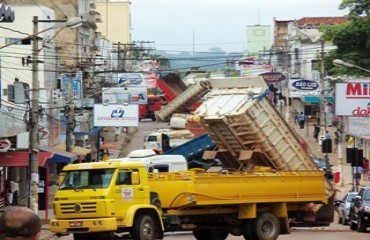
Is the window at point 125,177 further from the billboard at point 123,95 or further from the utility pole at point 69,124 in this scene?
the billboard at point 123,95

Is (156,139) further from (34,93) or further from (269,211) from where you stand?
(269,211)

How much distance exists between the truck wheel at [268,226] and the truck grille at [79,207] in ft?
16.8

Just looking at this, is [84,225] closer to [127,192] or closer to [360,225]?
[127,192]

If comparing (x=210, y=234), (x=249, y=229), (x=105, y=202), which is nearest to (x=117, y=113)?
(x=210, y=234)

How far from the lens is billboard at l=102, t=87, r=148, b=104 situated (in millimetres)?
69750

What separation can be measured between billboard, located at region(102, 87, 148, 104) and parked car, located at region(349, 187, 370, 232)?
3765cm

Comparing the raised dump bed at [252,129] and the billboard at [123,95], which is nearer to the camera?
the raised dump bed at [252,129]

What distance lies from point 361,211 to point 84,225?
38.8 ft

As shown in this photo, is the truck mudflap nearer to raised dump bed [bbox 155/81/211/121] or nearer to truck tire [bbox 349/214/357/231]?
truck tire [bbox 349/214/357/231]

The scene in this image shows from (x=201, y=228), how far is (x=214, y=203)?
1437 mm

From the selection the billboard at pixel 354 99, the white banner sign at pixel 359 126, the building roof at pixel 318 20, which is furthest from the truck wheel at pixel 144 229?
the building roof at pixel 318 20

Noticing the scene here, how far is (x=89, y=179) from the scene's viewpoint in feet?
77.3

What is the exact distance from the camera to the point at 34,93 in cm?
3278

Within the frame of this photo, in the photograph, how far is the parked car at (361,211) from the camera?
31656 millimetres
